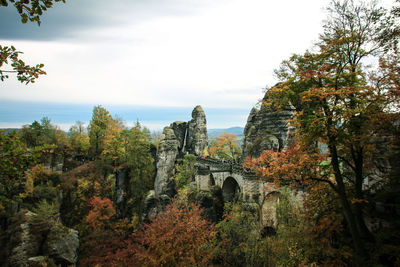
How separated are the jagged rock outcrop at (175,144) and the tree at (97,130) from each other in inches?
404

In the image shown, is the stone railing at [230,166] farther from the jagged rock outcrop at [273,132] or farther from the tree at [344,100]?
the tree at [344,100]

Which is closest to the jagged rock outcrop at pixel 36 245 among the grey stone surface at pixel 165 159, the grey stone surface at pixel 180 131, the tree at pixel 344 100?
the grey stone surface at pixel 165 159

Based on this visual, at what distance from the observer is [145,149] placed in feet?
110

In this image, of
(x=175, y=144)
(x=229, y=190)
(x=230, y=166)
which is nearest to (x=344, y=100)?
(x=230, y=166)

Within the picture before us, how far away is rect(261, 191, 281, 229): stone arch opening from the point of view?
2038 centimetres

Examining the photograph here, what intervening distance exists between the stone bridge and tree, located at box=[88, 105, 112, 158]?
1763 cm

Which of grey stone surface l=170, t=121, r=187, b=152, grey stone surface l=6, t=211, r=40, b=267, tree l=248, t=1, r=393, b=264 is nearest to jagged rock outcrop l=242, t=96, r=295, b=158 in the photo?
tree l=248, t=1, r=393, b=264

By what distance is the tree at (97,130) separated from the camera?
3516cm

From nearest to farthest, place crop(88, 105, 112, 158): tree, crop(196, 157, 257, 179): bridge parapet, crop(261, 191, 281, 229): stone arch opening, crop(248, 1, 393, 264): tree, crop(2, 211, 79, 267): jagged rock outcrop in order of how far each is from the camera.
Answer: crop(248, 1, 393, 264): tree < crop(2, 211, 79, 267): jagged rock outcrop < crop(261, 191, 281, 229): stone arch opening < crop(196, 157, 257, 179): bridge parapet < crop(88, 105, 112, 158): tree

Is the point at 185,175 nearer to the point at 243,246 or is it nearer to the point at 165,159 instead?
the point at 165,159

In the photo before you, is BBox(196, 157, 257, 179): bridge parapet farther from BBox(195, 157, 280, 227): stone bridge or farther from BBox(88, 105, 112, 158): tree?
BBox(88, 105, 112, 158): tree

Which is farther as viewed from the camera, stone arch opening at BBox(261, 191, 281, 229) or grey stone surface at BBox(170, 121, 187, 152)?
grey stone surface at BBox(170, 121, 187, 152)

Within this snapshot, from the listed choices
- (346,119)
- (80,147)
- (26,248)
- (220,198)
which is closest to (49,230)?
(26,248)

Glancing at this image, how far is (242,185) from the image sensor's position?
22.7m
